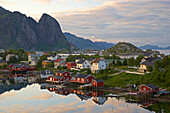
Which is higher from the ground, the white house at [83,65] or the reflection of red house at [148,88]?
the white house at [83,65]

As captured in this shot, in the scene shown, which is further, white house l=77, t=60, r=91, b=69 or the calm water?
white house l=77, t=60, r=91, b=69

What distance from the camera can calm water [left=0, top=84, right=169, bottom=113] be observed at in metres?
39.8

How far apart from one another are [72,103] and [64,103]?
5.34ft

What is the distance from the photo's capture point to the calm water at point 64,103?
3978 centimetres

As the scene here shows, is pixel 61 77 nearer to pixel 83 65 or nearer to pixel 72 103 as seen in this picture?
pixel 83 65

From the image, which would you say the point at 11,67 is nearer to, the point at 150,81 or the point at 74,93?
the point at 74,93

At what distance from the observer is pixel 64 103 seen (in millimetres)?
45031

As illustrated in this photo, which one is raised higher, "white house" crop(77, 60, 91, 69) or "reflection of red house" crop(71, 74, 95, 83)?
"white house" crop(77, 60, 91, 69)

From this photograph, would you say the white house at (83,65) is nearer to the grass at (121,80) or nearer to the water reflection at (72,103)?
the grass at (121,80)

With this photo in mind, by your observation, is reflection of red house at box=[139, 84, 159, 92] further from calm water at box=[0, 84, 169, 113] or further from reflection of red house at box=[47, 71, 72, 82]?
reflection of red house at box=[47, 71, 72, 82]

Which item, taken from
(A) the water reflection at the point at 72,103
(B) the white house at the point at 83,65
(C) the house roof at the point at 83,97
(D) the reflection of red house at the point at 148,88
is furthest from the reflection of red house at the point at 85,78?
(B) the white house at the point at 83,65

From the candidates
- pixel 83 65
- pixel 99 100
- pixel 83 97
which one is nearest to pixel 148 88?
pixel 99 100

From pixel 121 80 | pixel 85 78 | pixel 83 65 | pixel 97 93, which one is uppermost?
pixel 83 65

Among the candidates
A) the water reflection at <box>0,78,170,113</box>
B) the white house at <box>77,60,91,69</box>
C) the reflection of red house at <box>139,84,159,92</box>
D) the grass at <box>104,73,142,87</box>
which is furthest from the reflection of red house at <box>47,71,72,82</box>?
the reflection of red house at <box>139,84,159,92</box>
